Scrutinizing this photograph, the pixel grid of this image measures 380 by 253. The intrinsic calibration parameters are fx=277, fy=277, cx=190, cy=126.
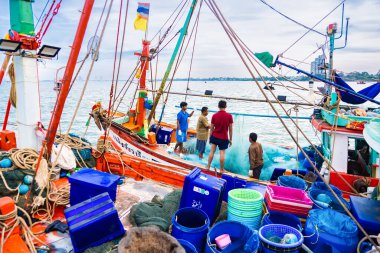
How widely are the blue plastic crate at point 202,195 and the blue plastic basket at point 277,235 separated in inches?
34.6

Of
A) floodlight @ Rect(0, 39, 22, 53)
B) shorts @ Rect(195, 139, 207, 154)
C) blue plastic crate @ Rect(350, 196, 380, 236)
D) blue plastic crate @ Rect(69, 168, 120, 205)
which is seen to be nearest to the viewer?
blue plastic crate @ Rect(350, 196, 380, 236)

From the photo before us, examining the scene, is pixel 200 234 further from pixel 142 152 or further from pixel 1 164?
pixel 142 152

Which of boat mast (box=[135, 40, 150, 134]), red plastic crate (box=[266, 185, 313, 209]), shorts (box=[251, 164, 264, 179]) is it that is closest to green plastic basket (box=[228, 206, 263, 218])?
red plastic crate (box=[266, 185, 313, 209])

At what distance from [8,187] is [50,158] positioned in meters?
0.79

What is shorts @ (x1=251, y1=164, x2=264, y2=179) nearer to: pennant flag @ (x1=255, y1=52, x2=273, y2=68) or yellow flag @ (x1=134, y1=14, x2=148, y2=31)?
pennant flag @ (x1=255, y1=52, x2=273, y2=68)

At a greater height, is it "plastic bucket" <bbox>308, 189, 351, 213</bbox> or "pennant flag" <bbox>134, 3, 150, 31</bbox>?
"pennant flag" <bbox>134, 3, 150, 31</bbox>

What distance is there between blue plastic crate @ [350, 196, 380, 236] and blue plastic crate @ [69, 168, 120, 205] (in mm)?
3671

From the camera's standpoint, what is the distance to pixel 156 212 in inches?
172

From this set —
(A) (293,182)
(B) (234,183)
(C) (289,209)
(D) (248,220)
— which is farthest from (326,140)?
(D) (248,220)

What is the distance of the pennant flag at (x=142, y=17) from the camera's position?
9.67m

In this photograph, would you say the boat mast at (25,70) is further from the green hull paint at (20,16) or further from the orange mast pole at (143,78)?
the orange mast pole at (143,78)

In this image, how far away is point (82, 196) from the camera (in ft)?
14.5

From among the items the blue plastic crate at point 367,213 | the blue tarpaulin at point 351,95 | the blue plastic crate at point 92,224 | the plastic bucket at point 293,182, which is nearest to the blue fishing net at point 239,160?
the blue tarpaulin at point 351,95

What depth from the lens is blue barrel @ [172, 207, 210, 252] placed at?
11.6 feet
